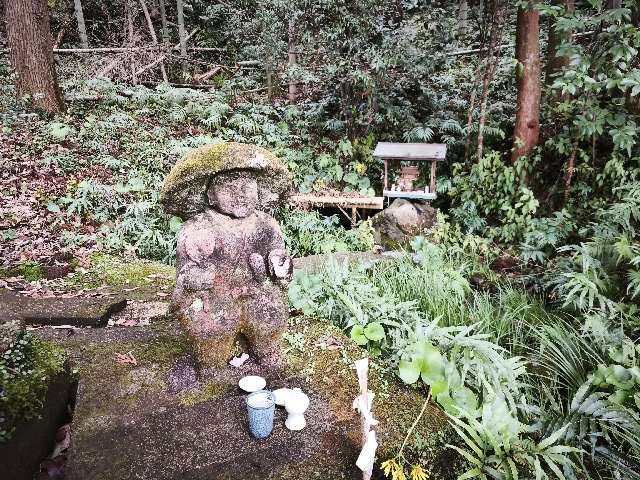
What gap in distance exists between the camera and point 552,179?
740cm

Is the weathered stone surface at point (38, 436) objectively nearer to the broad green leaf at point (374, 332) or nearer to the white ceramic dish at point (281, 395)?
the white ceramic dish at point (281, 395)

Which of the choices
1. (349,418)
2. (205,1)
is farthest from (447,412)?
(205,1)

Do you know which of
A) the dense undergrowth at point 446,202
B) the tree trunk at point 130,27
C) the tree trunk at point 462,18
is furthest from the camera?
the tree trunk at point 130,27

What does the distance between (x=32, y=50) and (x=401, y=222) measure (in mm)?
7148

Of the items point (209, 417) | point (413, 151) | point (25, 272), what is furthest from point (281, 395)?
point (413, 151)

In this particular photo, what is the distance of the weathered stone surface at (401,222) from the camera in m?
→ 7.19

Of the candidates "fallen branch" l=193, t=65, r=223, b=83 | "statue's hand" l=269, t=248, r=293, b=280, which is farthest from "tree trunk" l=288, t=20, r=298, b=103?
"statue's hand" l=269, t=248, r=293, b=280

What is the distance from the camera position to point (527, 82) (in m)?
7.07

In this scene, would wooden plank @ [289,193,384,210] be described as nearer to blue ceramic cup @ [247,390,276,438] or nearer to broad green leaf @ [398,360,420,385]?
broad green leaf @ [398,360,420,385]

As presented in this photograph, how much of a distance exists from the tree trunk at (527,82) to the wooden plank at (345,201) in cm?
241

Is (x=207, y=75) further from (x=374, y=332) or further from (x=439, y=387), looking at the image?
(x=439, y=387)

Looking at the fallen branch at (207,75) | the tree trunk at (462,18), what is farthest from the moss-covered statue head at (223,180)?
the fallen branch at (207,75)

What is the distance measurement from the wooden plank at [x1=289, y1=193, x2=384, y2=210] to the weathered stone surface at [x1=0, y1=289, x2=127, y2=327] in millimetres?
4328

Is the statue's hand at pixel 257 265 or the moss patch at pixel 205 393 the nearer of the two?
the moss patch at pixel 205 393
